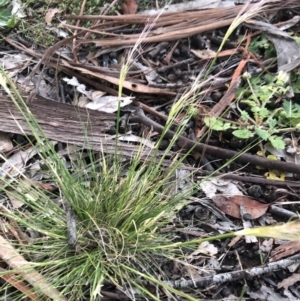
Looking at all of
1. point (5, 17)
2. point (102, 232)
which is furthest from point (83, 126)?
point (5, 17)

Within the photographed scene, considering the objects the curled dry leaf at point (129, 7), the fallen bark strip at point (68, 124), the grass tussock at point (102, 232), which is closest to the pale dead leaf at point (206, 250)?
the grass tussock at point (102, 232)

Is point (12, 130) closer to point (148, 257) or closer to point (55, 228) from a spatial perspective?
point (55, 228)

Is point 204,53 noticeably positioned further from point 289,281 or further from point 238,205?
point 289,281

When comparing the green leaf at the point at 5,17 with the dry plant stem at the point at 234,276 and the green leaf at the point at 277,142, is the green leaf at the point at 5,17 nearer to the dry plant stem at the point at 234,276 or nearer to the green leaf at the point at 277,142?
the green leaf at the point at 277,142

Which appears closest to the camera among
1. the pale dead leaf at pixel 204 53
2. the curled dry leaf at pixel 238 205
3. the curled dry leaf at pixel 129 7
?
the curled dry leaf at pixel 238 205

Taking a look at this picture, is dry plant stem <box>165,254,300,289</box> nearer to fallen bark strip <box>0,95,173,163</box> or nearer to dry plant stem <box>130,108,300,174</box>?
dry plant stem <box>130,108,300,174</box>

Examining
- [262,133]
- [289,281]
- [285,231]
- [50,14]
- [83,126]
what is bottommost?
[289,281]
